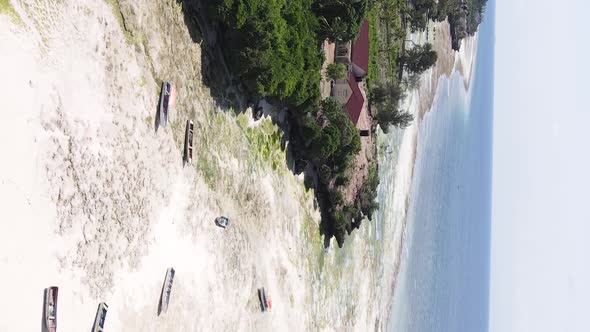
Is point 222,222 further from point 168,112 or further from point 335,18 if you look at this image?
point 335,18

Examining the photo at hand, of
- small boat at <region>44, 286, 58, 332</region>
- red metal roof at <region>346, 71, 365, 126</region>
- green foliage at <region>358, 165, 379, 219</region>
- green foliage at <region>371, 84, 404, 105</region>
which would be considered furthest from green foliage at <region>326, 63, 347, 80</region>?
small boat at <region>44, 286, 58, 332</region>

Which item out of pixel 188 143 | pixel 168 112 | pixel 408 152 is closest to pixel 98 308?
pixel 188 143

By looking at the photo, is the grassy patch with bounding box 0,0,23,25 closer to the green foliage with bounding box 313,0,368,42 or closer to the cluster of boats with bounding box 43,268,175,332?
the cluster of boats with bounding box 43,268,175,332

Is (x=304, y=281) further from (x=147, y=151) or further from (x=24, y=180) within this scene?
(x=24, y=180)

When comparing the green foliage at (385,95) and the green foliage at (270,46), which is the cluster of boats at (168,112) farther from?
the green foliage at (385,95)

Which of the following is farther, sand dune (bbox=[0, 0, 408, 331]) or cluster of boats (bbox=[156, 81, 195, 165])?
cluster of boats (bbox=[156, 81, 195, 165])

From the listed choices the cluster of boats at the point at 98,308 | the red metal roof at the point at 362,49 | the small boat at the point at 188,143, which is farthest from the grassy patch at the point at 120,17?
the red metal roof at the point at 362,49

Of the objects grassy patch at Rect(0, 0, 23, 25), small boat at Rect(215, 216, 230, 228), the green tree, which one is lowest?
small boat at Rect(215, 216, 230, 228)
